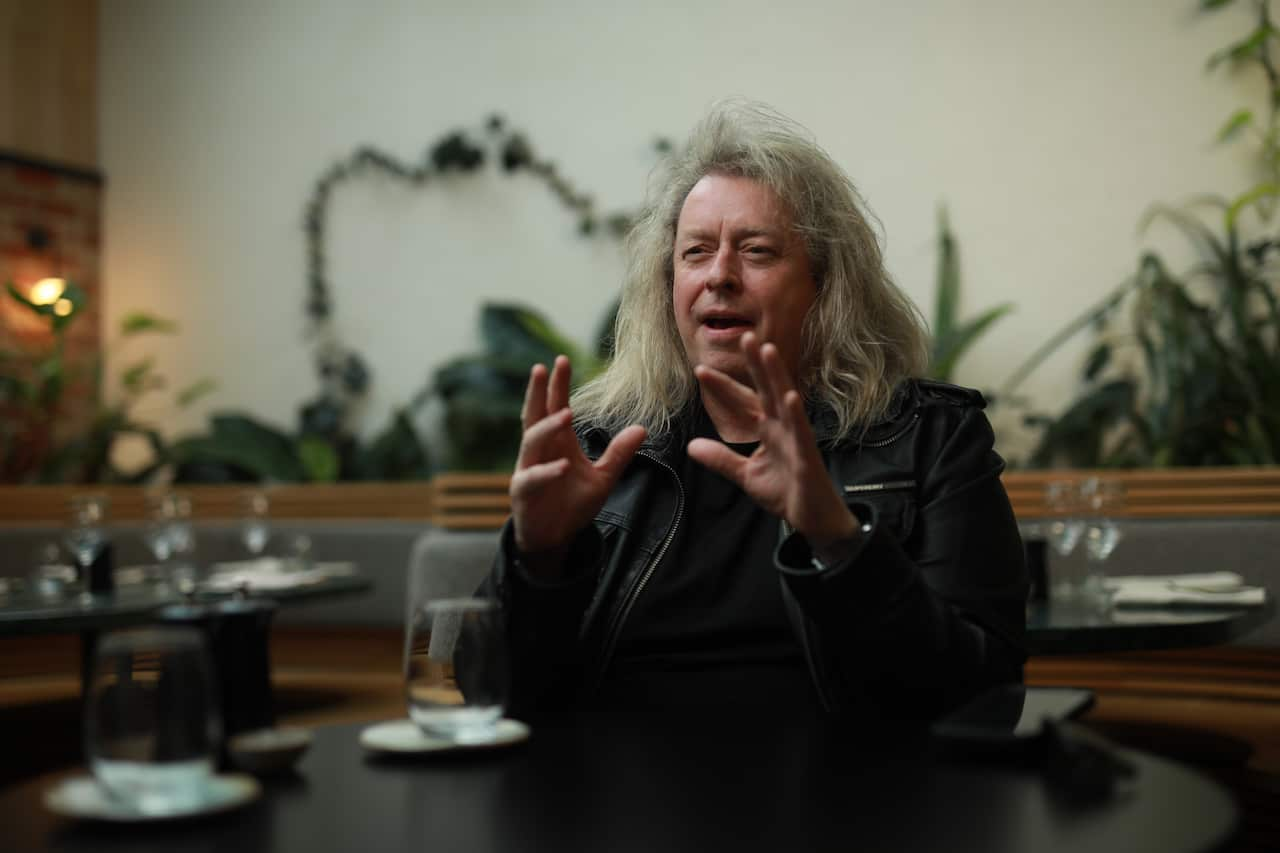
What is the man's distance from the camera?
1.28m

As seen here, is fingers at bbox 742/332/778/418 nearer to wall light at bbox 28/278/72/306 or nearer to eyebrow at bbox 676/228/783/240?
eyebrow at bbox 676/228/783/240

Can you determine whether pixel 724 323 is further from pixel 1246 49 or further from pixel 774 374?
pixel 1246 49

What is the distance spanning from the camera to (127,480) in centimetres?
612

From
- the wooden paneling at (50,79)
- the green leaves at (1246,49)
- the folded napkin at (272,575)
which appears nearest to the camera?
the folded napkin at (272,575)

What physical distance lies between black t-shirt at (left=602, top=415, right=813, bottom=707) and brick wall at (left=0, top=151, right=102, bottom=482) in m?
5.28

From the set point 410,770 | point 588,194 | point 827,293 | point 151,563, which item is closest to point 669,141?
point 588,194

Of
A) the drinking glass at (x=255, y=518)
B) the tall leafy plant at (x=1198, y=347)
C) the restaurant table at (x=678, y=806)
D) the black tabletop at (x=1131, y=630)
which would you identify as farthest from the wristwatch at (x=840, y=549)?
the tall leafy plant at (x=1198, y=347)

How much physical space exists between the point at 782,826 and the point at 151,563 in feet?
15.6

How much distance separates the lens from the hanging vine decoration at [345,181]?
6.09m

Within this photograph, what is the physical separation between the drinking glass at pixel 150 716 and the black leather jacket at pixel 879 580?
1.67 ft

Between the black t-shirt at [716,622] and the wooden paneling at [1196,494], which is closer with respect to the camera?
the black t-shirt at [716,622]

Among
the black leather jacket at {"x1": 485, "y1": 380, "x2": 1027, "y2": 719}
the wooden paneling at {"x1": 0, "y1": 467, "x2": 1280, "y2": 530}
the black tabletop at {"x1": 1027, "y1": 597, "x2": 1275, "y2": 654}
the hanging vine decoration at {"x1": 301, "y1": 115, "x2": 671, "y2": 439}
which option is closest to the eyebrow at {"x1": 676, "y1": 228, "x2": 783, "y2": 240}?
the black leather jacket at {"x1": 485, "y1": 380, "x2": 1027, "y2": 719}

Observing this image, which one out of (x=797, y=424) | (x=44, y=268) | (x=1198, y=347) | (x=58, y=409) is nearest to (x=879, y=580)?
(x=797, y=424)

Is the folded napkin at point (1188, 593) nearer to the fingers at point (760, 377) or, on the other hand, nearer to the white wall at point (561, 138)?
the fingers at point (760, 377)
